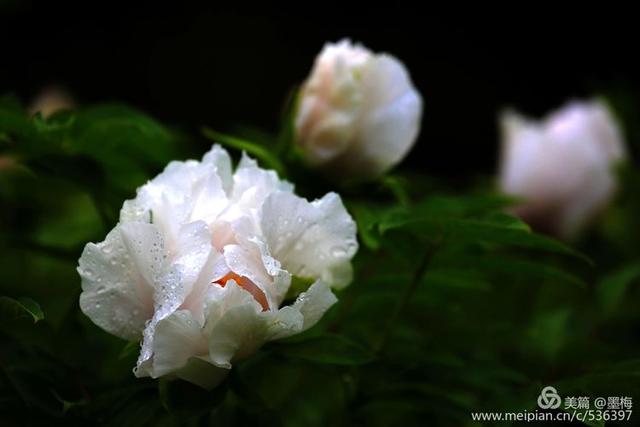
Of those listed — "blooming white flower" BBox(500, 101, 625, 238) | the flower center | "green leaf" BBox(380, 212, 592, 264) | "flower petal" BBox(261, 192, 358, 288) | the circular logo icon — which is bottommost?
the flower center

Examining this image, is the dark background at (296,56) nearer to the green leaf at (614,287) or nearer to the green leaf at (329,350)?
the green leaf at (614,287)

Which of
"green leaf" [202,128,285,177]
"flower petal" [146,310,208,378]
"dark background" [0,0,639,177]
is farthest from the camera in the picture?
"dark background" [0,0,639,177]

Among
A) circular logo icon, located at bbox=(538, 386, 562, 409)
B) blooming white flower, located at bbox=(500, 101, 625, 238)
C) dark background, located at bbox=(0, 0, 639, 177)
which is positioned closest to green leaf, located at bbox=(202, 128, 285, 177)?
circular logo icon, located at bbox=(538, 386, 562, 409)

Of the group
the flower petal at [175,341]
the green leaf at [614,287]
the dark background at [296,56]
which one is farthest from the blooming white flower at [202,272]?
Answer: the dark background at [296,56]

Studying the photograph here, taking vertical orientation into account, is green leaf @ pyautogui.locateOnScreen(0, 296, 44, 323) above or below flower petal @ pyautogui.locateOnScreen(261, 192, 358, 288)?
below

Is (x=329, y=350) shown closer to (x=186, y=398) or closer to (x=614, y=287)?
(x=186, y=398)

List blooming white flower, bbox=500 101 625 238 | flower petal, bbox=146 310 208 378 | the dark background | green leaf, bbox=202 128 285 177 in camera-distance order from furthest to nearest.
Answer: the dark background, blooming white flower, bbox=500 101 625 238, green leaf, bbox=202 128 285 177, flower petal, bbox=146 310 208 378

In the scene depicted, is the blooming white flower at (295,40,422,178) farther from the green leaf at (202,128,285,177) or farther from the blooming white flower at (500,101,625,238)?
the blooming white flower at (500,101,625,238)
